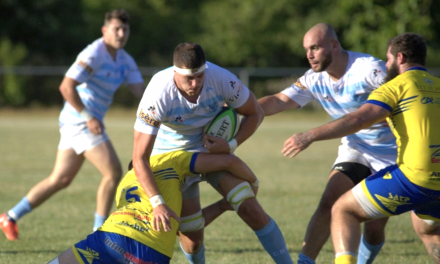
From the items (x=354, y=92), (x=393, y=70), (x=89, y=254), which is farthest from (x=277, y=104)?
(x=89, y=254)

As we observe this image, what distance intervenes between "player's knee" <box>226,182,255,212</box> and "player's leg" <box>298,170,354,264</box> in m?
0.70

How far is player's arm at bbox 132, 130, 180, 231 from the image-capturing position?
3.98 meters

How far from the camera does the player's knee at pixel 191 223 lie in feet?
15.0

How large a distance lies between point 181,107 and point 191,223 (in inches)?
34.6

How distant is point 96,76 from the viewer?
662 cm

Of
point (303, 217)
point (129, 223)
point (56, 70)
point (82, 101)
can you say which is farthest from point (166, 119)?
point (56, 70)

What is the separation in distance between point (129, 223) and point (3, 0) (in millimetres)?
28363

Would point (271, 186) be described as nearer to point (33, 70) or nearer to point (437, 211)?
point (437, 211)

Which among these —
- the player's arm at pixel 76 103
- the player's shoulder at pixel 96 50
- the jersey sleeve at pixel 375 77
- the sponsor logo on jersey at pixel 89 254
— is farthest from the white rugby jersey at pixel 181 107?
the player's shoulder at pixel 96 50

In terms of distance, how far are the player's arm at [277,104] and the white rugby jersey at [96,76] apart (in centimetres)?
210

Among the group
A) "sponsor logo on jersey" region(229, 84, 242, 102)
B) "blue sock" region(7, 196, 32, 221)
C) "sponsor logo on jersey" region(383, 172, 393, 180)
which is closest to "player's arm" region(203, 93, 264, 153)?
"sponsor logo on jersey" region(229, 84, 242, 102)

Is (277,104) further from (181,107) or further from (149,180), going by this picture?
(149,180)

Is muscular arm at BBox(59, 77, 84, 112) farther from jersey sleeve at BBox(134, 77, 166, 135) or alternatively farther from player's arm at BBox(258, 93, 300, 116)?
jersey sleeve at BBox(134, 77, 166, 135)

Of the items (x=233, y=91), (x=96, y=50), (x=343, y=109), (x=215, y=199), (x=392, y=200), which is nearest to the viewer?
(x=392, y=200)
